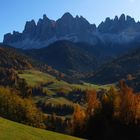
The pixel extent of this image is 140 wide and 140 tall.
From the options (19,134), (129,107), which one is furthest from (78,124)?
(19,134)

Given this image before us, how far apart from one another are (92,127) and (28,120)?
27361 millimetres

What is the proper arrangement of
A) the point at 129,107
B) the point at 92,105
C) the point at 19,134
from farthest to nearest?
the point at 92,105 → the point at 129,107 → the point at 19,134

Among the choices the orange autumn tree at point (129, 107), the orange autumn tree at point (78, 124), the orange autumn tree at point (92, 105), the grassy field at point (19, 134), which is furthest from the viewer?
the orange autumn tree at point (92, 105)

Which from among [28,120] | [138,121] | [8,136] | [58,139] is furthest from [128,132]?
[8,136]

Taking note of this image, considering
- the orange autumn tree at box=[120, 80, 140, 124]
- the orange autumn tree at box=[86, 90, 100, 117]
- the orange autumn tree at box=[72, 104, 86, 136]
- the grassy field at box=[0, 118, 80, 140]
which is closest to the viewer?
the grassy field at box=[0, 118, 80, 140]

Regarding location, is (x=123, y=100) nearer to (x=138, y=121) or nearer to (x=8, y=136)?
(x=138, y=121)

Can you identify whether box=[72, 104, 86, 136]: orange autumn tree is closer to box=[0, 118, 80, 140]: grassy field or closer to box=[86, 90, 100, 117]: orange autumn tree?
box=[86, 90, 100, 117]: orange autumn tree

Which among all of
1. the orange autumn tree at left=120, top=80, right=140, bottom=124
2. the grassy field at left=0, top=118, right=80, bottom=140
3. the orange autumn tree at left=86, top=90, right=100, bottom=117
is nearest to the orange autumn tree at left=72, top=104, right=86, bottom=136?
the orange autumn tree at left=86, top=90, right=100, bottom=117

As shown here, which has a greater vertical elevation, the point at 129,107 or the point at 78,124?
the point at 129,107

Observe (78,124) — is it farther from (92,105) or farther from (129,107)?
(129,107)

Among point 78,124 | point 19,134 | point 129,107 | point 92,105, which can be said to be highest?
point 129,107

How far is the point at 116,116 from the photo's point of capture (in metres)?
128

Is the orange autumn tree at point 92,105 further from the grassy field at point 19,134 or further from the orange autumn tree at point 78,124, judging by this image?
the grassy field at point 19,134

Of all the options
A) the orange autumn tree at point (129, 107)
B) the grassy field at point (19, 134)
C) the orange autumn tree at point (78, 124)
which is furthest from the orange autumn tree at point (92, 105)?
the grassy field at point (19, 134)
